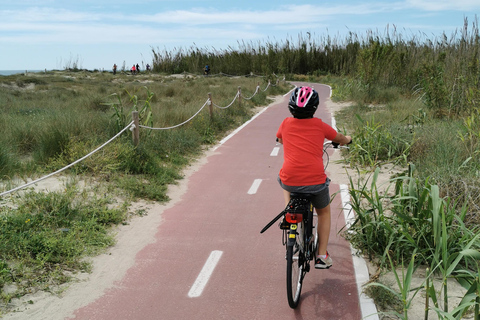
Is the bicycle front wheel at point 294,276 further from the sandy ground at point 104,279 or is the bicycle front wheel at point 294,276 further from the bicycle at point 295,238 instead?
the sandy ground at point 104,279

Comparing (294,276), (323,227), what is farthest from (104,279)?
(323,227)

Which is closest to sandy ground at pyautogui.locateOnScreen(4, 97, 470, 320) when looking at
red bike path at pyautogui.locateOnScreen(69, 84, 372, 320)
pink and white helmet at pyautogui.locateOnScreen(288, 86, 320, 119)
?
red bike path at pyautogui.locateOnScreen(69, 84, 372, 320)

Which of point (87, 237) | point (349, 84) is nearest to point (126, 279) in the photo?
point (87, 237)

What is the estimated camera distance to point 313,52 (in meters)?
48.9

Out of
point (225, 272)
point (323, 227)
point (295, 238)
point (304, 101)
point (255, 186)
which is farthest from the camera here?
point (255, 186)

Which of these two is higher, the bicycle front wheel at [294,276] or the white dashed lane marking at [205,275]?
the bicycle front wheel at [294,276]

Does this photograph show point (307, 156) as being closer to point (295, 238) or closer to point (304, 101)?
point (304, 101)

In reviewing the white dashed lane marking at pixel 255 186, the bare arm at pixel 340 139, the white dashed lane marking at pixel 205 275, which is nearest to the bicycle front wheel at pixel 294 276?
the white dashed lane marking at pixel 205 275

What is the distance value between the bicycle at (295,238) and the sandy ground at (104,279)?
1.01 metres

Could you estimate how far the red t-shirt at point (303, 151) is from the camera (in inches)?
179

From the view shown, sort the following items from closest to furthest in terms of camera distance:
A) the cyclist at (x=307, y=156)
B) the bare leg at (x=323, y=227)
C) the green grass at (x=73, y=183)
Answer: the cyclist at (x=307, y=156), the bare leg at (x=323, y=227), the green grass at (x=73, y=183)

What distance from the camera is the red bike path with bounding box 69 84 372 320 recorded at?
446cm

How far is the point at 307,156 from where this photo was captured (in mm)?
4582

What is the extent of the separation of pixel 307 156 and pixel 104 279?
2584mm
